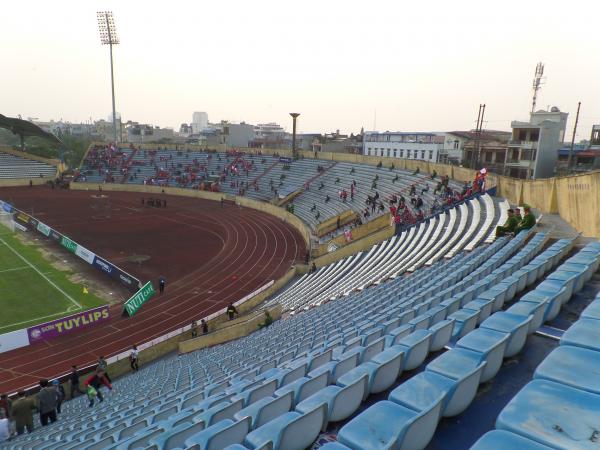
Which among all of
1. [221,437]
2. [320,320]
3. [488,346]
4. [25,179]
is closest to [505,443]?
[488,346]

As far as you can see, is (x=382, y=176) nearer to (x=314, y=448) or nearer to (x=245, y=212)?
(x=245, y=212)

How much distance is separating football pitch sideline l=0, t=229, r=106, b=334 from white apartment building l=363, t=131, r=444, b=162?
152 feet

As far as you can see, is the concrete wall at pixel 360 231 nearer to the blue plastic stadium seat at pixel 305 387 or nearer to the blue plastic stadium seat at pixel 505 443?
the blue plastic stadium seat at pixel 305 387

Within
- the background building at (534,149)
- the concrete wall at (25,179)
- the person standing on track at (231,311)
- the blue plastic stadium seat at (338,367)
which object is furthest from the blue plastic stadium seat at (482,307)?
the concrete wall at (25,179)

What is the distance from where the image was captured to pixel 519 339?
4281 mm

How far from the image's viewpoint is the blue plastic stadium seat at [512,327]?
4125mm

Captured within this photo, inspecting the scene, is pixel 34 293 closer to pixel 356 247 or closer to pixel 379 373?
pixel 356 247

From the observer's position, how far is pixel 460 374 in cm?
338

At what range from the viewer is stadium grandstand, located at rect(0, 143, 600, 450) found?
317cm

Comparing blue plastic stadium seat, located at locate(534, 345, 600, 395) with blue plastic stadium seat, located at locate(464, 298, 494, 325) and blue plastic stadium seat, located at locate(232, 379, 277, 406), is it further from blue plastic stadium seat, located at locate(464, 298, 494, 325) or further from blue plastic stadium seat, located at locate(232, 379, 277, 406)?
blue plastic stadium seat, located at locate(232, 379, 277, 406)

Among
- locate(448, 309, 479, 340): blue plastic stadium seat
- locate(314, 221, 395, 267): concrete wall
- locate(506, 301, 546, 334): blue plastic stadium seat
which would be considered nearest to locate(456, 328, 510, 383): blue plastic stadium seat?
locate(506, 301, 546, 334): blue plastic stadium seat

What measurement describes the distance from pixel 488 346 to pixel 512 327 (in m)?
0.58

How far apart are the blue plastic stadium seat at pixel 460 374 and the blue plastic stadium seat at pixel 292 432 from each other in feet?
3.49

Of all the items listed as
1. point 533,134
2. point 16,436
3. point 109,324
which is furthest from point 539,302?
point 533,134
